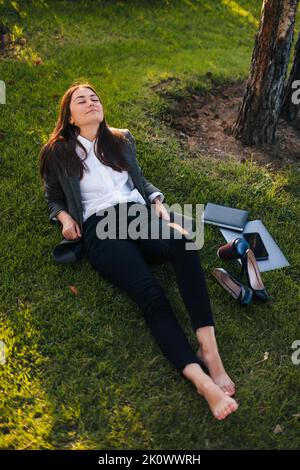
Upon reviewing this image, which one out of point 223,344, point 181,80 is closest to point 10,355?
point 223,344

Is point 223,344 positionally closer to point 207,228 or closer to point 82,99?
point 207,228

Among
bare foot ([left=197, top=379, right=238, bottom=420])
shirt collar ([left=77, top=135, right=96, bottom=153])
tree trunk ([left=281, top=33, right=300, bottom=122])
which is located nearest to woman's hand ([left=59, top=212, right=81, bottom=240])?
shirt collar ([left=77, top=135, right=96, bottom=153])

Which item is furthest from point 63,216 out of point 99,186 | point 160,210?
point 160,210

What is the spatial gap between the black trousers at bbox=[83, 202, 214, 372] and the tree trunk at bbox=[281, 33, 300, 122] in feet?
9.57

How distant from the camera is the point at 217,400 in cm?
303

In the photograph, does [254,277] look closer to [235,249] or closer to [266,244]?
[235,249]

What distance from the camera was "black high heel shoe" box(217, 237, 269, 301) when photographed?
12.8 ft

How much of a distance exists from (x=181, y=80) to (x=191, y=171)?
2.00m

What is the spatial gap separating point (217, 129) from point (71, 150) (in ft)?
7.88

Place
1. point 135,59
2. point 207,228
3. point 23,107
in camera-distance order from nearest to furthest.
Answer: point 207,228, point 23,107, point 135,59

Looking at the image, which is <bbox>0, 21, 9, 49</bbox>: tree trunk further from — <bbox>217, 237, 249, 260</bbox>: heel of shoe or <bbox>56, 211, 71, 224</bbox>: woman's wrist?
<bbox>217, 237, 249, 260</bbox>: heel of shoe

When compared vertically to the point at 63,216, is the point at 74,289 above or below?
below
